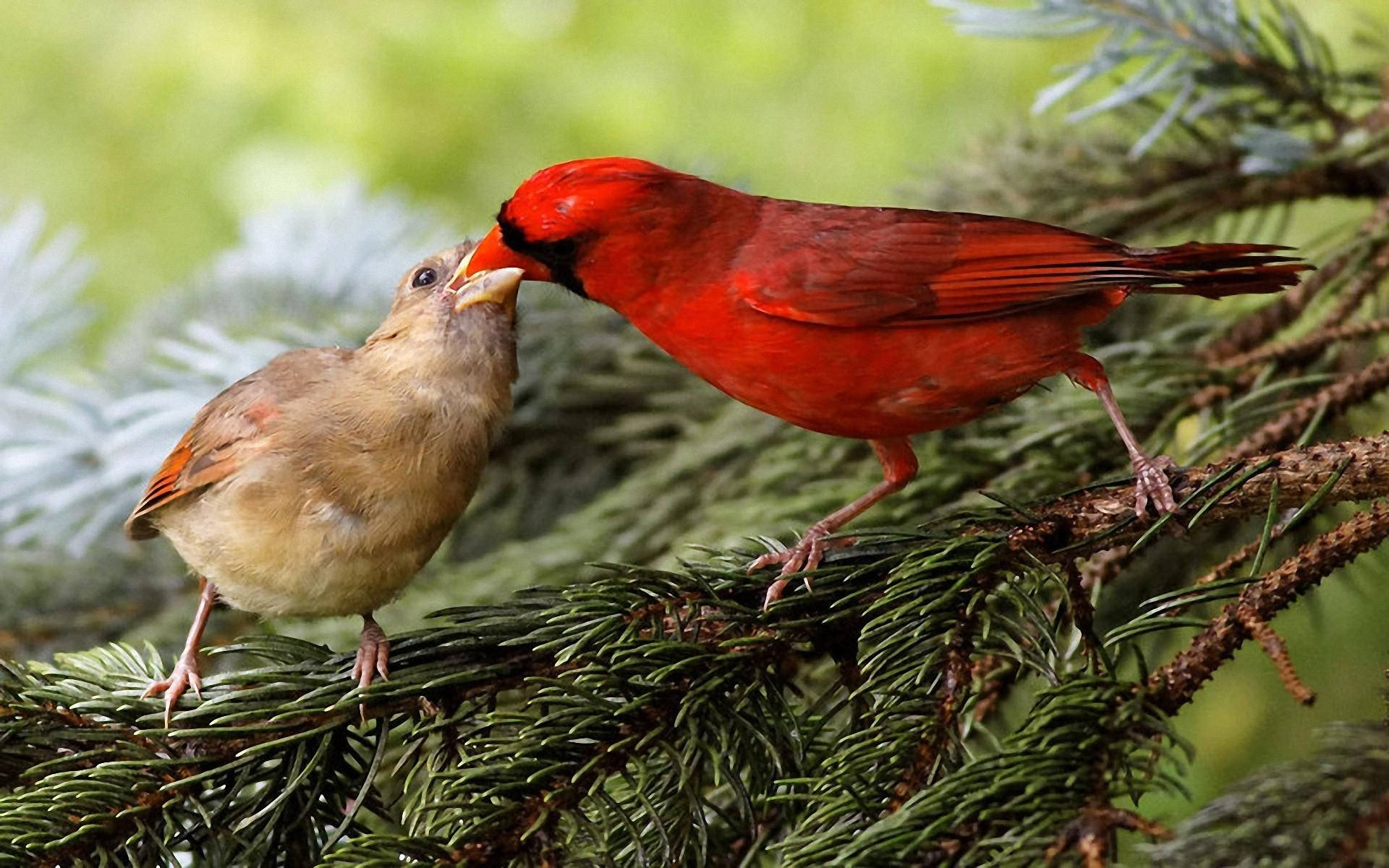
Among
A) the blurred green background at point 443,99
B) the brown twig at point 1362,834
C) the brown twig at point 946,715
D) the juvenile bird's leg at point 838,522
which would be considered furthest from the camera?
the blurred green background at point 443,99

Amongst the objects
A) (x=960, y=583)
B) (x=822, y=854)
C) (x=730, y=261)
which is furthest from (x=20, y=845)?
(x=730, y=261)

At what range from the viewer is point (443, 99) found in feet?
18.4

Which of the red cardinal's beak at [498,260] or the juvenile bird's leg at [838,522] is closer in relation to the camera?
the juvenile bird's leg at [838,522]

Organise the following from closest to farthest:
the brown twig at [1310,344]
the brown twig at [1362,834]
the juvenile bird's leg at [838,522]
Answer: the brown twig at [1362,834], the juvenile bird's leg at [838,522], the brown twig at [1310,344]

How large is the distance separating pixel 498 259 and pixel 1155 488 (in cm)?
100

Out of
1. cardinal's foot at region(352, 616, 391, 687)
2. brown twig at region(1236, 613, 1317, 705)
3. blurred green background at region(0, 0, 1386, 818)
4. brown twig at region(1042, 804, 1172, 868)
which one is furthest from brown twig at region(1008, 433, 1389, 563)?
blurred green background at region(0, 0, 1386, 818)

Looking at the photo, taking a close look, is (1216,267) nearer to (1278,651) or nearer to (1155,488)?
(1155,488)

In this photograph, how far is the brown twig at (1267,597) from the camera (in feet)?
4.66

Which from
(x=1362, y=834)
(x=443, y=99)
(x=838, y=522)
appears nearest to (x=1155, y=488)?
(x=838, y=522)

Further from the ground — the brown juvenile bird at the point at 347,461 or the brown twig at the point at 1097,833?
the brown twig at the point at 1097,833

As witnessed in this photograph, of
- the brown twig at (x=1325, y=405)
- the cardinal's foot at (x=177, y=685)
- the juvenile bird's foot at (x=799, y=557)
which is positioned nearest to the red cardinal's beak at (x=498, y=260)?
the juvenile bird's foot at (x=799, y=557)

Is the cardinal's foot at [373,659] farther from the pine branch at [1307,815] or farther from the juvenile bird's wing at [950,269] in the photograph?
the pine branch at [1307,815]

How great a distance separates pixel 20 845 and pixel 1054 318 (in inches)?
61.2

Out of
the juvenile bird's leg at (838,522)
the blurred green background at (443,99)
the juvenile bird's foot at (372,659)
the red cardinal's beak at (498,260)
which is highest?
the red cardinal's beak at (498,260)
